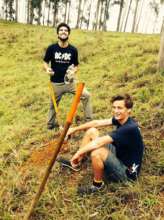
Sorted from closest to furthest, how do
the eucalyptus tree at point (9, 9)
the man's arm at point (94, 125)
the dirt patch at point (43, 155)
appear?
the man's arm at point (94, 125), the dirt patch at point (43, 155), the eucalyptus tree at point (9, 9)

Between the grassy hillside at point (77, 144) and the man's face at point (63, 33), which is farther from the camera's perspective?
the man's face at point (63, 33)

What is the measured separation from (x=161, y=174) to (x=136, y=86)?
389 cm

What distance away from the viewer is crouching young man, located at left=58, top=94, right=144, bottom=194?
4539 mm

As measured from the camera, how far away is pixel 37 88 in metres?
11.4

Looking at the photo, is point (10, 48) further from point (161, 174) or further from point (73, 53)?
point (161, 174)

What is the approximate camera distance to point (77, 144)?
6223mm

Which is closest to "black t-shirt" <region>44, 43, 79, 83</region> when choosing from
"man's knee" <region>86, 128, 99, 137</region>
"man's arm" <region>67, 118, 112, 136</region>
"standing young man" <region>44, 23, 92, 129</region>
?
"standing young man" <region>44, 23, 92, 129</region>

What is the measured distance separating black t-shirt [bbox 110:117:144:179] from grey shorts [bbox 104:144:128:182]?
0.08 metres

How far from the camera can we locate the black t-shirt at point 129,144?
4.52 m

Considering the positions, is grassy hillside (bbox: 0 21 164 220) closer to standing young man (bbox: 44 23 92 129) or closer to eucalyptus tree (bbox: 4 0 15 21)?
standing young man (bbox: 44 23 92 129)

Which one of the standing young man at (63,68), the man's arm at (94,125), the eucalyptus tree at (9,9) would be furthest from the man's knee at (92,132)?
the eucalyptus tree at (9,9)

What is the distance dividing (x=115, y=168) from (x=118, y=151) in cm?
23

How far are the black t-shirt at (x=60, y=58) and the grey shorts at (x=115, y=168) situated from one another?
8.48 ft

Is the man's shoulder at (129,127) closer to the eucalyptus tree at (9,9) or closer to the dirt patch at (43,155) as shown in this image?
the dirt patch at (43,155)
